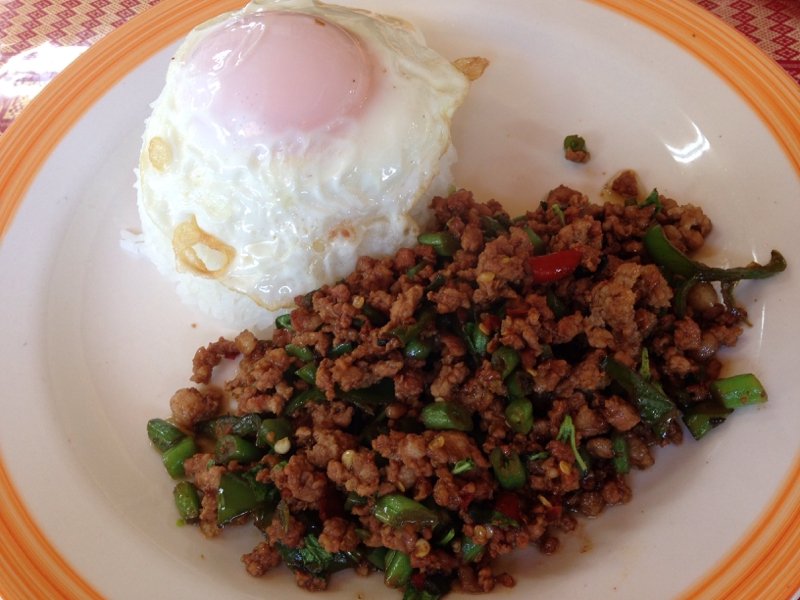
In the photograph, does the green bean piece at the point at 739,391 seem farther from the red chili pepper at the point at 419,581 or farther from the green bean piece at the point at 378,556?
the green bean piece at the point at 378,556

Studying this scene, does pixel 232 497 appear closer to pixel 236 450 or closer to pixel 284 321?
pixel 236 450

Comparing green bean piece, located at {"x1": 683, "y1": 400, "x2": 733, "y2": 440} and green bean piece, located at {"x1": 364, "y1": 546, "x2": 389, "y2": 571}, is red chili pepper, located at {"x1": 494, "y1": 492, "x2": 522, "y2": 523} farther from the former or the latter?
green bean piece, located at {"x1": 683, "y1": 400, "x2": 733, "y2": 440}

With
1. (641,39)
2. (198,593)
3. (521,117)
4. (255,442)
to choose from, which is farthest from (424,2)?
(198,593)

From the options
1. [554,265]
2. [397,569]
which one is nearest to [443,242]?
[554,265]

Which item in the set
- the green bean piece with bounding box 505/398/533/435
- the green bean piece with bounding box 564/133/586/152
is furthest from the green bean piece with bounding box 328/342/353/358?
the green bean piece with bounding box 564/133/586/152

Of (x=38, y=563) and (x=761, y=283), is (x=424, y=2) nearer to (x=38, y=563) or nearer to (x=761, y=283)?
(x=761, y=283)
